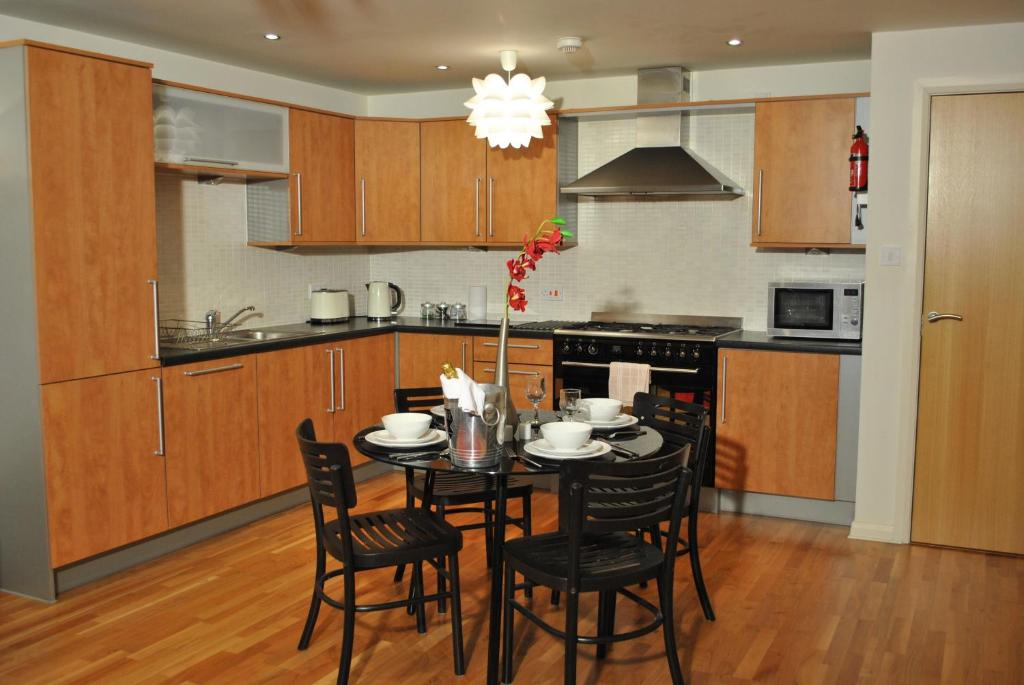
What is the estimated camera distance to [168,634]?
132 inches

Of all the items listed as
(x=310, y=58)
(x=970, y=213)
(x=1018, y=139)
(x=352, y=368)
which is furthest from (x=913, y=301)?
(x=310, y=58)

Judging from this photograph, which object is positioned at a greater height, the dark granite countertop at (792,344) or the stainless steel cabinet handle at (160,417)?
the dark granite countertop at (792,344)

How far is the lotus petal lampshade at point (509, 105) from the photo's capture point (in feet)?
13.7

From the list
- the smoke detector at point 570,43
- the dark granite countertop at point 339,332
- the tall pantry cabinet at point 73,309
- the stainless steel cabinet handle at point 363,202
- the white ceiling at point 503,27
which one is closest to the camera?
the tall pantry cabinet at point 73,309

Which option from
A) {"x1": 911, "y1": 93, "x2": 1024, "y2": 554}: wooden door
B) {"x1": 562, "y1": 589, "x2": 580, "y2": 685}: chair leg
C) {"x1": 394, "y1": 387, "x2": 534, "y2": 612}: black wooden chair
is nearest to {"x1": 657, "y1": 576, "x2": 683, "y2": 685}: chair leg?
{"x1": 562, "y1": 589, "x2": 580, "y2": 685}: chair leg

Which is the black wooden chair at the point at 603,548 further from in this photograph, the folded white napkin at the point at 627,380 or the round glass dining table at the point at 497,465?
the folded white napkin at the point at 627,380

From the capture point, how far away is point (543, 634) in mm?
3348

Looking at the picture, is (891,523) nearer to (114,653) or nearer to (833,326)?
(833,326)

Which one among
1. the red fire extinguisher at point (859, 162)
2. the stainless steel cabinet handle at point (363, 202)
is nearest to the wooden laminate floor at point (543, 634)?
the red fire extinguisher at point (859, 162)

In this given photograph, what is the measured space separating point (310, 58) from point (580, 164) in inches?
68.2

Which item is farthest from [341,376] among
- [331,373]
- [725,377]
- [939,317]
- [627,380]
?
[939,317]

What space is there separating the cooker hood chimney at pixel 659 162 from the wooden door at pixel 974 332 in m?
1.16

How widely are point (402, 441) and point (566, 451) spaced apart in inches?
21.5

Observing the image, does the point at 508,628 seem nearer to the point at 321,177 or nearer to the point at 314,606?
the point at 314,606
